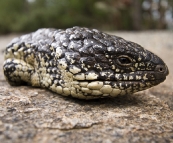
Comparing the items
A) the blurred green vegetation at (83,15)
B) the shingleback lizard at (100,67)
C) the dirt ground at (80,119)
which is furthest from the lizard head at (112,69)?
the blurred green vegetation at (83,15)

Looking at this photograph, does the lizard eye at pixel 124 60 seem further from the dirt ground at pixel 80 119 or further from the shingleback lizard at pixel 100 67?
the dirt ground at pixel 80 119

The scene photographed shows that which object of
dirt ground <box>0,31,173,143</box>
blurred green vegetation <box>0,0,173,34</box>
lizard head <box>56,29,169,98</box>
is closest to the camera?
dirt ground <box>0,31,173,143</box>

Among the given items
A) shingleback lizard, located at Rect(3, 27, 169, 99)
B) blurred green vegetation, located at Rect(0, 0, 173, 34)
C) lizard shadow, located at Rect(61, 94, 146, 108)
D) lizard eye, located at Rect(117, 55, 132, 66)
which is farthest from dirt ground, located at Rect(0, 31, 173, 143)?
blurred green vegetation, located at Rect(0, 0, 173, 34)

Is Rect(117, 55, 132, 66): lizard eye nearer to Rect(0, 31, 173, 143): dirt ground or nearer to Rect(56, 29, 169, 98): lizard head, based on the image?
Rect(56, 29, 169, 98): lizard head

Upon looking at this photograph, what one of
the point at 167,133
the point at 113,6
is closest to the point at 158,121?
the point at 167,133

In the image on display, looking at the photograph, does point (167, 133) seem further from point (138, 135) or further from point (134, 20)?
point (134, 20)

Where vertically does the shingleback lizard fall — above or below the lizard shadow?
above
